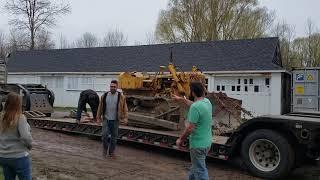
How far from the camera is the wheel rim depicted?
859 cm

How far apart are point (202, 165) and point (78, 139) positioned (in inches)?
287

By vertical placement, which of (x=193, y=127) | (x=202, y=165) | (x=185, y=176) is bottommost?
(x=185, y=176)

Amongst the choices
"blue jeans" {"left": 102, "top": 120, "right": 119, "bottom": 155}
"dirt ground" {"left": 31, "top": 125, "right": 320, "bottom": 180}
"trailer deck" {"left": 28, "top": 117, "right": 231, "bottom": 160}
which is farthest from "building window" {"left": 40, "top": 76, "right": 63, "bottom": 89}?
"blue jeans" {"left": 102, "top": 120, "right": 119, "bottom": 155}

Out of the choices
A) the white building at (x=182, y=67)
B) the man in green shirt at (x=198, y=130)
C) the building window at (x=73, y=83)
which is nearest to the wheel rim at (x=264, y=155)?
the man in green shirt at (x=198, y=130)

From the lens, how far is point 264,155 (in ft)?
28.6

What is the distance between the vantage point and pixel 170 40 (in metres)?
42.7

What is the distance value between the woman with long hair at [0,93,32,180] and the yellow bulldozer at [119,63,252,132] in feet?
21.7

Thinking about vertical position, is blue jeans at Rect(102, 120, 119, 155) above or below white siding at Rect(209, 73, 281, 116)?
below

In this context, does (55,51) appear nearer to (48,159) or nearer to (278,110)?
(278,110)

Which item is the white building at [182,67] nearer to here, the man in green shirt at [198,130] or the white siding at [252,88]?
the white siding at [252,88]

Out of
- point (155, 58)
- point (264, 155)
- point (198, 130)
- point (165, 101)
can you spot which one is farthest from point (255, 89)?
point (198, 130)

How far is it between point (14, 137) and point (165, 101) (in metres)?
7.55

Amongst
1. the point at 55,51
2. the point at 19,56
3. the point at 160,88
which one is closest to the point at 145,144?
the point at 160,88

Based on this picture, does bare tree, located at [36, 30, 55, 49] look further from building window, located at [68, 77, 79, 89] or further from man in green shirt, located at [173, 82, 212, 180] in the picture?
man in green shirt, located at [173, 82, 212, 180]
